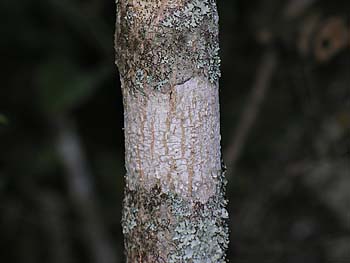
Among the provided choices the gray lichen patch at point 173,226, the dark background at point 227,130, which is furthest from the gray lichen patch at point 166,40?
the dark background at point 227,130
